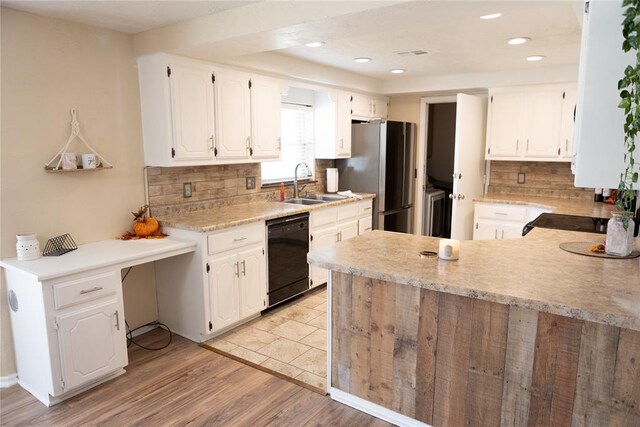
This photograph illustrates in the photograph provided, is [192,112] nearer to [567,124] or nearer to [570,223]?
[570,223]

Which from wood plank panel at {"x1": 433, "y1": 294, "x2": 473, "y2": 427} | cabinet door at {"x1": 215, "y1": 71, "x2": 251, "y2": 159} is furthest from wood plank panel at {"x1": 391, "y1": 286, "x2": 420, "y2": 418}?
cabinet door at {"x1": 215, "y1": 71, "x2": 251, "y2": 159}

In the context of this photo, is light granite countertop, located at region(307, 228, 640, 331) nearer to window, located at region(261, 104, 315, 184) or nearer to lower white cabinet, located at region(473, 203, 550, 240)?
lower white cabinet, located at region(473, 203, 550, 240)

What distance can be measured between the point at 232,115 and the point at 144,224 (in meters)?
1.13

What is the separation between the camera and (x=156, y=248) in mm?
2869

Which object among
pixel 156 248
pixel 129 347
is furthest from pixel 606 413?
pixel 129 347

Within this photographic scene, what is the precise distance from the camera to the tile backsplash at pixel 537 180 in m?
4.68

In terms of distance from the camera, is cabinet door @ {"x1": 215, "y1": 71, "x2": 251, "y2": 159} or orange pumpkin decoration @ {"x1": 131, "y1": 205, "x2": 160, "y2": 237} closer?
orange pumpkin decoration @ {"x1": 131, "y1": 205, "x2": 160, "y2": 237}

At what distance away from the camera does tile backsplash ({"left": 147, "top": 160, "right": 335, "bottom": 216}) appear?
337 cm

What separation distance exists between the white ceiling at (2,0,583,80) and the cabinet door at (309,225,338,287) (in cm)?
166

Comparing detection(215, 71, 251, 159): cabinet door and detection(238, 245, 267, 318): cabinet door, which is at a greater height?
detection(215, 71, 251, 159): cabinet door

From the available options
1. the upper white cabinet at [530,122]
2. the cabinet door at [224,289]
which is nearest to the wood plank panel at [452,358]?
the cabinet door at [224,289]

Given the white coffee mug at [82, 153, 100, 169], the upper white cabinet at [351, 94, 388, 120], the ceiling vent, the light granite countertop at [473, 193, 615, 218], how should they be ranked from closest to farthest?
the white coffee mug at [82, 153, 100, 169]
the ceiling vent
the light granite countertop at [473, 193, 615, 218]
the upper white cabinet at [351, 94, 388, 120]

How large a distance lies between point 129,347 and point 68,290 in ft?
3.04

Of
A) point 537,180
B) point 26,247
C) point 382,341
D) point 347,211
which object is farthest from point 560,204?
point 26,247
